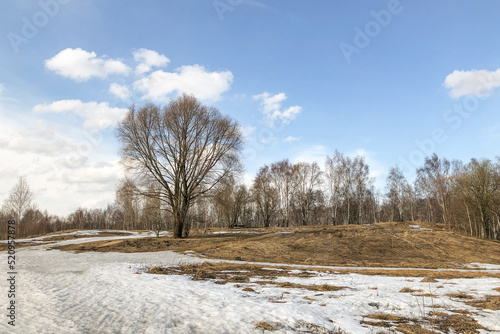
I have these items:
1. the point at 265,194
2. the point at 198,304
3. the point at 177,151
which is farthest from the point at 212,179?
the point at 265,194

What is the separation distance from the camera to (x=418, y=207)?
69688mm

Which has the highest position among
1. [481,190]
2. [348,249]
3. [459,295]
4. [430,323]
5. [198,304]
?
[481,190]

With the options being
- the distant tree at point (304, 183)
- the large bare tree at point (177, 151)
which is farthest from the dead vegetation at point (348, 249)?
the distant tree at point (304, 183)

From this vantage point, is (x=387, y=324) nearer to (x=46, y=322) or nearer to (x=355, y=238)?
(x=46, y=322)

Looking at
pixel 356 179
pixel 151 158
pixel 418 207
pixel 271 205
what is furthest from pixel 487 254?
pixel 418 207

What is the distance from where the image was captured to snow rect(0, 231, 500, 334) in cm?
491

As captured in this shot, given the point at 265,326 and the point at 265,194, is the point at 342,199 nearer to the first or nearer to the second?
the point at 265,194

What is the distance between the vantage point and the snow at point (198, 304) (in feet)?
16.1

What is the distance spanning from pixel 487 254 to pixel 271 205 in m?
41.1

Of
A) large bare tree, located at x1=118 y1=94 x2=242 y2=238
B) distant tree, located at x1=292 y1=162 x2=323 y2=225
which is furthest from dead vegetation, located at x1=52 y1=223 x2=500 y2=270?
distant tree, located at x1=292 y1=162 x2=323 y2=225

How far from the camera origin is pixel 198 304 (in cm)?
616

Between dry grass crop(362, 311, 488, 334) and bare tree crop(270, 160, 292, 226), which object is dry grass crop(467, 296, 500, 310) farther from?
bare tree crop(270, 160, 292, 226)

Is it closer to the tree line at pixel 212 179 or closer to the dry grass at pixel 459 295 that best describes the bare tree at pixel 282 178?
the tree line at pixel 212 179

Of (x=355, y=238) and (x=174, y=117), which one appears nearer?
(x=355, y=238)
